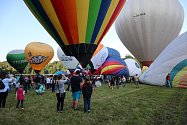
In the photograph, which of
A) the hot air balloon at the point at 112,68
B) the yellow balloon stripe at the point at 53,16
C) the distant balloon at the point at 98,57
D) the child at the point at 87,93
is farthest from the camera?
the hot air balloon at the point at 112,68

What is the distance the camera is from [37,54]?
105 ft

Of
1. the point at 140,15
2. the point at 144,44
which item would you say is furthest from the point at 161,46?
the point at 140,15

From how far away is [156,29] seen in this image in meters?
29.6

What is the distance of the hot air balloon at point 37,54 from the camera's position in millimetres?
31906

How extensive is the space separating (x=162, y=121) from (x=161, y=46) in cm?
2431

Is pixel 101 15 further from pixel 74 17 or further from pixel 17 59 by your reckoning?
pixel 17 59

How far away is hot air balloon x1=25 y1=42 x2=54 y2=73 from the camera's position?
3191 cm

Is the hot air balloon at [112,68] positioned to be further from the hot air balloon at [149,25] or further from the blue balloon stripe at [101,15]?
the blue balloon stripe at [101,15]

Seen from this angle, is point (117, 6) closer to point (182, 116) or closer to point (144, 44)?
point (182, 116)

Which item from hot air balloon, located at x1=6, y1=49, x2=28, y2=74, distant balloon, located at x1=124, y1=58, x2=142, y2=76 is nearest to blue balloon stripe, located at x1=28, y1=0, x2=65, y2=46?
hot air balloon, located at x1=6, y1=49, x2=28, y2=74

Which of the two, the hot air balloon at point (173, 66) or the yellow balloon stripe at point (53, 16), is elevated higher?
the yellow balloon stripe at point (53, 16)

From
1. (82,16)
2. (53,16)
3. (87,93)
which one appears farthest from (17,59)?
(87,93)

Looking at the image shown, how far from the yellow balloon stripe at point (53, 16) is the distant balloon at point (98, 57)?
1480 cm

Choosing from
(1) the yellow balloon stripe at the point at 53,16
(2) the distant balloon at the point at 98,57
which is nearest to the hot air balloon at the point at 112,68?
(2) the distant balloon at the point at 98,57
